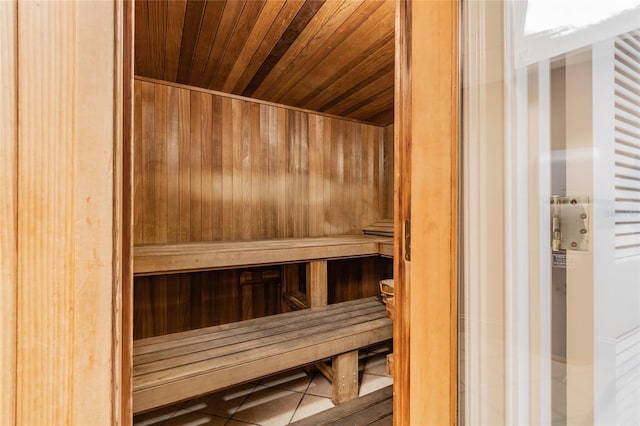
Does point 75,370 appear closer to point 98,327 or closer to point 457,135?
point 98,327

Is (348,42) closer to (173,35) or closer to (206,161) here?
(173,35)

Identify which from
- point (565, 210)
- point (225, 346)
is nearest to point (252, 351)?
point (225, 346)

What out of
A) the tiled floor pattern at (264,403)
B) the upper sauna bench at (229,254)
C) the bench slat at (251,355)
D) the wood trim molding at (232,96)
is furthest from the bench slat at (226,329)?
the wood trim molding at (232,96)

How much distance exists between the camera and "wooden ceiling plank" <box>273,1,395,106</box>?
50.4 inches

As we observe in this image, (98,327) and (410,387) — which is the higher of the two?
(98,327)

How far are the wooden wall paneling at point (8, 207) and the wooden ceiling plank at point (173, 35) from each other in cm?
93

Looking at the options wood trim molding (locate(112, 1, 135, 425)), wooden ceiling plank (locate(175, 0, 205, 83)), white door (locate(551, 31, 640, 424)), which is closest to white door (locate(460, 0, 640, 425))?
white door (locate(551, 31, 640, 424))

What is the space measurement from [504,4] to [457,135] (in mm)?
189

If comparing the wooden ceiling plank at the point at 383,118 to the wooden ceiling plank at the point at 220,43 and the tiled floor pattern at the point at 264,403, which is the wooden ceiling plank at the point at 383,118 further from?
the tiled floor pattern at the point at 264,403

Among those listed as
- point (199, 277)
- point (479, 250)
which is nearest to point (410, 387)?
point (479, 250)

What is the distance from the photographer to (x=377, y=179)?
2.94m

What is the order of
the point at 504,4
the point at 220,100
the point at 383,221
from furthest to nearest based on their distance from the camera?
1. the point at 383,221
2. the point at 220,100
3. the point at 504,4

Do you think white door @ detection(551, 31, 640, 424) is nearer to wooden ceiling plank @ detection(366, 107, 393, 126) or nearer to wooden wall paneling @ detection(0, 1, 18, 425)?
wooden wall paneling @ detection(0, 1, 18, 425)

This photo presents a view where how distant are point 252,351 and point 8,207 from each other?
3.64 ft
